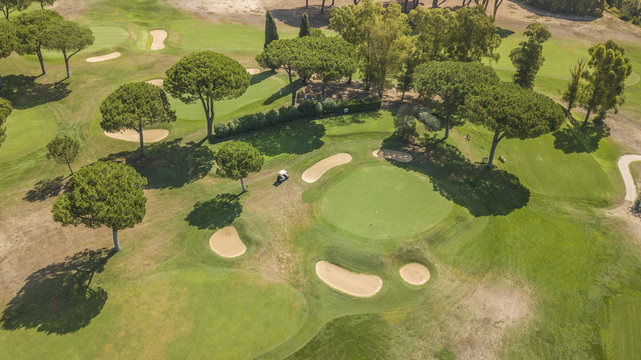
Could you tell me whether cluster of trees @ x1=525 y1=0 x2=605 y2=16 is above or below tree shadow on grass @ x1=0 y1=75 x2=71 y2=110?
above

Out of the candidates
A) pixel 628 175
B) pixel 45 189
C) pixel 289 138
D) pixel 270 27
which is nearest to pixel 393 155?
pixel 289 138

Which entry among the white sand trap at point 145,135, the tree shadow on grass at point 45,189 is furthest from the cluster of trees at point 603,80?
the tree shadow on grass at point 45,189

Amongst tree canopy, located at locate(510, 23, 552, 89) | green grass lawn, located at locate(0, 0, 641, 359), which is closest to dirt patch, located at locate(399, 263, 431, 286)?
green grass lawn, located at locate(0, 0, 641, 359)

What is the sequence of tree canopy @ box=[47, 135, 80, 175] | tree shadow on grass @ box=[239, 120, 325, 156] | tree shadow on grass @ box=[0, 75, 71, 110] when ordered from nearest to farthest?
tree canopy @ box=[47, 135, 80, 175] → tree shadow on grass @ box=[239, 120, 325, 156] → tree shadow on grass @ box=[0, 75, 71, 110]

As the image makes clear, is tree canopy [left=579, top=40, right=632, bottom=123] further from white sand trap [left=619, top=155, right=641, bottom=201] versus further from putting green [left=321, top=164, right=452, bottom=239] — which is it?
putting green [left=321, top=164, right=452, bottom=239]

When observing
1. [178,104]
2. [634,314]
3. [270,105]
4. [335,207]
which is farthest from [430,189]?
[178,104]

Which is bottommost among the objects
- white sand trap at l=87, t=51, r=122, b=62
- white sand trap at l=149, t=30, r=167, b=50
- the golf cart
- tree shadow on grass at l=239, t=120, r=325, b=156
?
the golf cart
